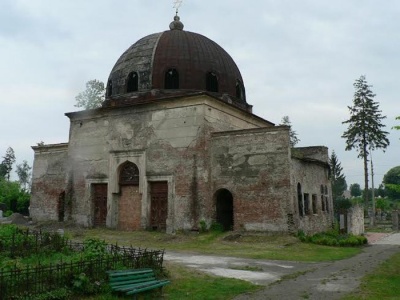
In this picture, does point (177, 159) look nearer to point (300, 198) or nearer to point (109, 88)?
point (300, 198)

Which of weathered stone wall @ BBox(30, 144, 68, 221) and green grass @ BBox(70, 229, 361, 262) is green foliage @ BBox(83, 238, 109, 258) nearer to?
green grass @ BBox(70, 229, 361, 262)

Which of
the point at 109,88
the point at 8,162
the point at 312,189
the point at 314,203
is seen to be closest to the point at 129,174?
the point at 109,88

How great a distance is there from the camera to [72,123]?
26.0 metres

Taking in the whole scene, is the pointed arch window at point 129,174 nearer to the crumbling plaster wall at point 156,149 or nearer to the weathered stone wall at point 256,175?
the crumbling plaster wall at point 156,149

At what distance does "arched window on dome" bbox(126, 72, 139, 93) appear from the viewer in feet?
83.0

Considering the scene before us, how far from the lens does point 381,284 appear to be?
982 cm

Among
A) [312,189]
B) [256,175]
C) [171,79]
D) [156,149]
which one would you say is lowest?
[312,189]

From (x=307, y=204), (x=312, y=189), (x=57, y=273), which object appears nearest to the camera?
(x=57, y=273)

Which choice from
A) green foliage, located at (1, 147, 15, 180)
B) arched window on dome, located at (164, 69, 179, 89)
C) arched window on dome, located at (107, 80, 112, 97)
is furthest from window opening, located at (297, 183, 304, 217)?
green foliage, located at (1, 147, 15, 180)

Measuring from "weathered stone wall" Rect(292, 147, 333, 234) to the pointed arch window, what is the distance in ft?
29.8

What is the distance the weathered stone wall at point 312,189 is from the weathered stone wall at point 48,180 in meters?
15.8

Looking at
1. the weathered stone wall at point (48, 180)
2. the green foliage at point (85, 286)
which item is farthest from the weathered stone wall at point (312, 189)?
the weathered stone wall at point (48, 180)

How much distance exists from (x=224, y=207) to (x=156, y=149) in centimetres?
505

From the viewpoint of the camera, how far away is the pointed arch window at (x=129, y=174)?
23000 millimetres
